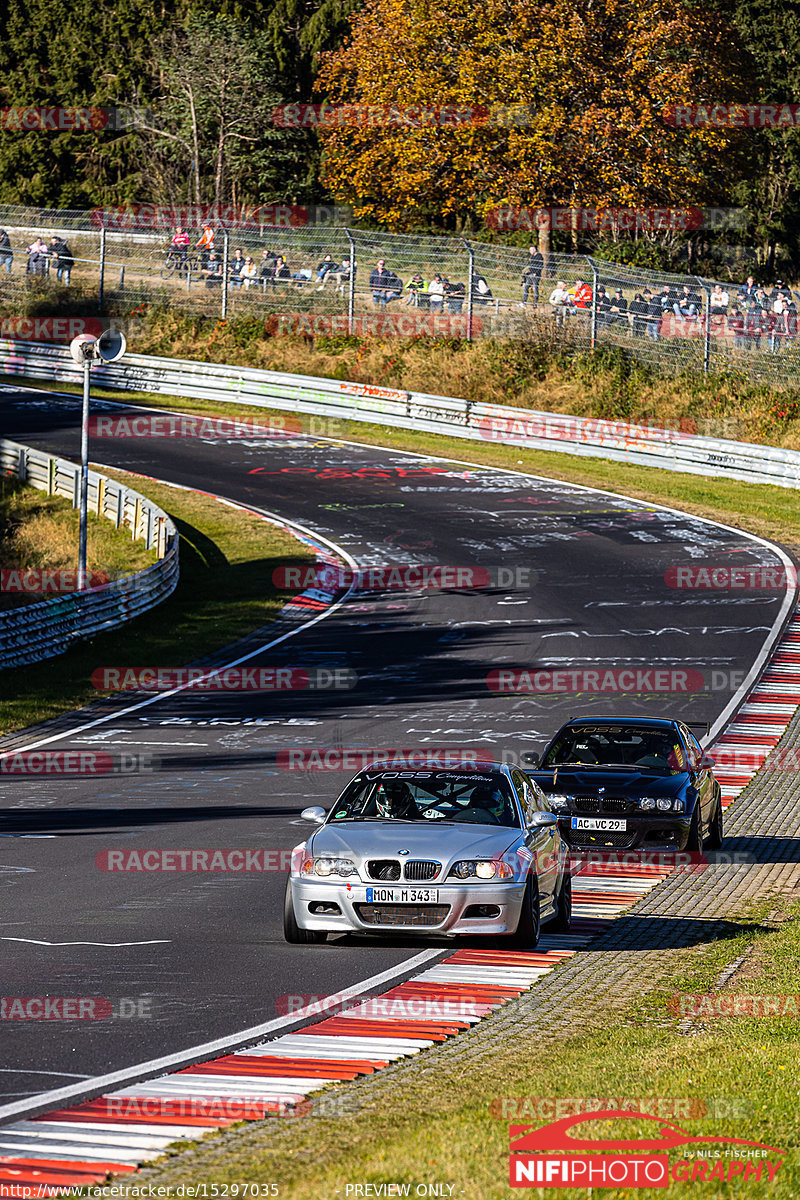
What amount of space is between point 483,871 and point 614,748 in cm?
628

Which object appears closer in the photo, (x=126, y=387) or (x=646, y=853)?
(x=646, y=853)

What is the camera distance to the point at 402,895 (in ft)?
35.4

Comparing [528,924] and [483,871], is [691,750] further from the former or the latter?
[483,871]

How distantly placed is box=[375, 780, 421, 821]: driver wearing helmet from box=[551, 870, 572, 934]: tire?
131 centimetres

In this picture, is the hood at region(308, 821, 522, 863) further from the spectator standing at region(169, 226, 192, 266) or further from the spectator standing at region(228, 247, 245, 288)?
the spectator standing at region(169, 226, 192, 266)

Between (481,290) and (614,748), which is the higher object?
(481,290)

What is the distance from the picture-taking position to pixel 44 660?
26.5 meters

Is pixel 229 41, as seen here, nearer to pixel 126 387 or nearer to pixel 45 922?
pixel 126 387

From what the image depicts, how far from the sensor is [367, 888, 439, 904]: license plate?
35.3 ft

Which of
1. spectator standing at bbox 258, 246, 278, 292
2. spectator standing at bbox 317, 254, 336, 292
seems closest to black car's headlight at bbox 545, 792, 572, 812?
spectator standing at bbox 317, 254, 336, 292

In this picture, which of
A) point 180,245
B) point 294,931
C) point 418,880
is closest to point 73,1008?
point 294,931

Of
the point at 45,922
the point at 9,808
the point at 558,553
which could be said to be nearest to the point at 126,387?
the point at 558,553

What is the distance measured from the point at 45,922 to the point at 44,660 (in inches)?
606

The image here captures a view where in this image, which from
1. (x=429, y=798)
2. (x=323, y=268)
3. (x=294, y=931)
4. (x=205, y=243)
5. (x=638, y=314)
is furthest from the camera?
(x=205, y=243)
